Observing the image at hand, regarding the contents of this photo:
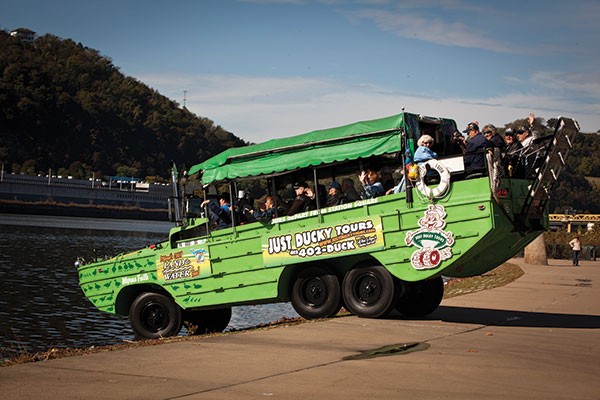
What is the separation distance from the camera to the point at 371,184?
14.6 metres

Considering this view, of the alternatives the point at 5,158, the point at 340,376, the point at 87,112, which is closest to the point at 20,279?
the point at 340,376

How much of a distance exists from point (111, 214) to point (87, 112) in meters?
24.3

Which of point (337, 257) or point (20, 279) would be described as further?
point (20, 279)

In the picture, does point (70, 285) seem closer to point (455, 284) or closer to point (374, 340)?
point (455, 284)

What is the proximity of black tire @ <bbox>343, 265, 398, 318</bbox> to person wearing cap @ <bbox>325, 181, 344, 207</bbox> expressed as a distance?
1202mm

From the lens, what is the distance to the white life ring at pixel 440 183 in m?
13.4

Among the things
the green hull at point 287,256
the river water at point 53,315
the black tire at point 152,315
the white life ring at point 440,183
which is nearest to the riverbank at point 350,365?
the green hull at point 287,256

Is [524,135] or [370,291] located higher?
[524,135]

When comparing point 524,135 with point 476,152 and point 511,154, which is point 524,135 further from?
point 476,152

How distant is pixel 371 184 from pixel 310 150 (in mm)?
1227

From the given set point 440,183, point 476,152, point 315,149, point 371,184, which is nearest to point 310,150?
point 315,149

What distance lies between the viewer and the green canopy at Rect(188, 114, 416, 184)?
14.3 meters

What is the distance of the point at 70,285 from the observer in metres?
35.7

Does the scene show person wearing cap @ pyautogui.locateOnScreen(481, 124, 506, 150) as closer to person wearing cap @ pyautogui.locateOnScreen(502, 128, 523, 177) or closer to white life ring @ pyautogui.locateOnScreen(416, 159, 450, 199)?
person wearing cap @ pyautogui.locateOnScreen(502, 128, 523, 177)
